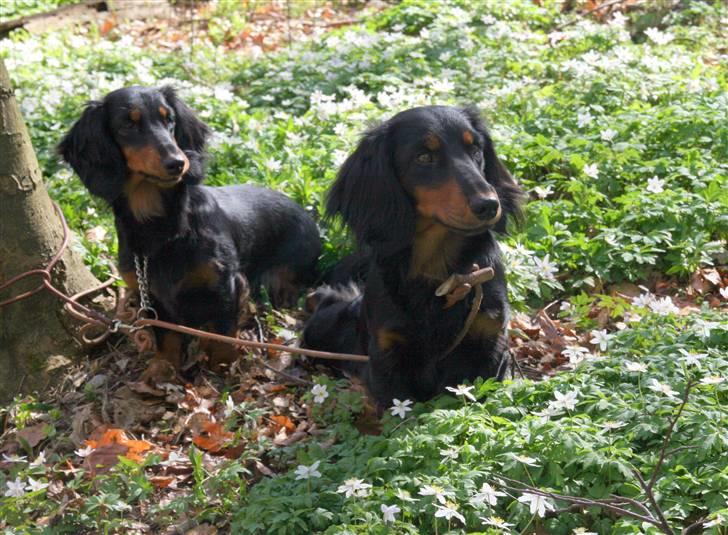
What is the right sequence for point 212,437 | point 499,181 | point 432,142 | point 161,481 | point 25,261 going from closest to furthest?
point 432,142
point 161,481
point 499,181
point 212,437
point 25,261

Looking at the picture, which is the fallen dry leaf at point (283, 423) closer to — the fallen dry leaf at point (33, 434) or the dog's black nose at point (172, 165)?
the fallen dry leaf at point (33, 434)

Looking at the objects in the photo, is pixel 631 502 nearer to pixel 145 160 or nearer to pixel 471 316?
pixel 471 316

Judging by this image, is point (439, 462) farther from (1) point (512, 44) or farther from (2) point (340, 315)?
(1) point (512, 44)

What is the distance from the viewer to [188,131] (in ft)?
16.5

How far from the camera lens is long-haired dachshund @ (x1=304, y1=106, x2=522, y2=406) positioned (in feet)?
13.0

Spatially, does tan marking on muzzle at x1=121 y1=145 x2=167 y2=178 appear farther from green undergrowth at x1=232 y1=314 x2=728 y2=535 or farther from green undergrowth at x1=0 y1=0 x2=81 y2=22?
green undergrowth at x1=0 y1=0 x2=81 y2=22

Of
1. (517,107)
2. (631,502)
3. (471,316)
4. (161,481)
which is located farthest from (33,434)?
(517,107)

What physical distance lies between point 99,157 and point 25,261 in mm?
666

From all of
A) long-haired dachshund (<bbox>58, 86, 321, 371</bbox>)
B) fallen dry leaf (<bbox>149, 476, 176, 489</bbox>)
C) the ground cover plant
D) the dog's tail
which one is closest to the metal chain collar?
long-haired dachshund (<bbox>58, 86, 321, 371</bbox>)

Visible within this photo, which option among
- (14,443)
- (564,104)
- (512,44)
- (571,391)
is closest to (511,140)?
(564,104)

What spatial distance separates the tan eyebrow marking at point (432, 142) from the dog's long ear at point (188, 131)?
146 centimetres

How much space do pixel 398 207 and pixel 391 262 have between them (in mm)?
251

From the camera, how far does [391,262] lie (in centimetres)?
407

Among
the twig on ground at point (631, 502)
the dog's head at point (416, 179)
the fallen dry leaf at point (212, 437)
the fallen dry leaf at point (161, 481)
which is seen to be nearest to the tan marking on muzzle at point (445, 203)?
the dog's head at point (416, 179)
